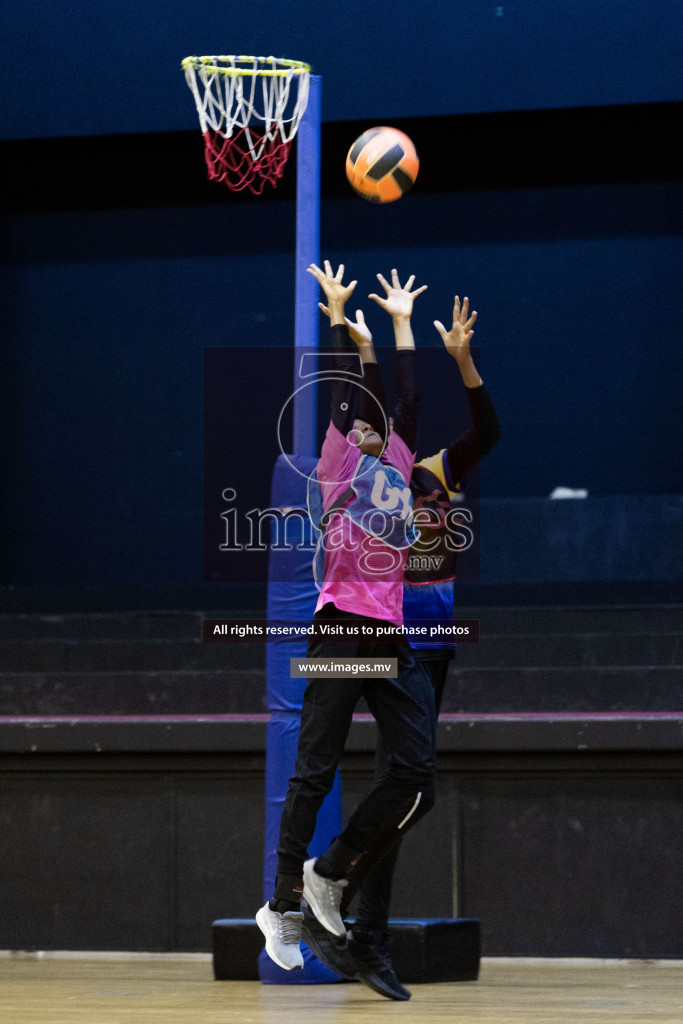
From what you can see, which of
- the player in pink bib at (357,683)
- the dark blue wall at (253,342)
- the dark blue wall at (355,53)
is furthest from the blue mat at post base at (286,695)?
the dark blue wall at (355,53)

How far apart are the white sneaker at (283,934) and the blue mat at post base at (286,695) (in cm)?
45

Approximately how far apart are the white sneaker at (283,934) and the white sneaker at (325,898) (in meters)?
0.09

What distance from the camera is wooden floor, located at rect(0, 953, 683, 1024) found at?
348 centimetres

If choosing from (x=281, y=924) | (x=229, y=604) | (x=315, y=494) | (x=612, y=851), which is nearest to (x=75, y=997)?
(x=281, y=924)

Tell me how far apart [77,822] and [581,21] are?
16.7 feet

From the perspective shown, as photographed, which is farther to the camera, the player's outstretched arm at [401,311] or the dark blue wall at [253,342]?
the dark blue wall at [253,342]

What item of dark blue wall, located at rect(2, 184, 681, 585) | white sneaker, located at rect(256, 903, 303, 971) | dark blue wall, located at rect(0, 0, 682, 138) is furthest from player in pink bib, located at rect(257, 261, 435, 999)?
A: dark blue wall, located at rect(0, 0, 682, 138)

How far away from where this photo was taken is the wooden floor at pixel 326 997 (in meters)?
3.48

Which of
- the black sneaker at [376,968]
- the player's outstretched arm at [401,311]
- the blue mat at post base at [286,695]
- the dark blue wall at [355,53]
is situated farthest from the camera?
the dark blue wall at [355,53]

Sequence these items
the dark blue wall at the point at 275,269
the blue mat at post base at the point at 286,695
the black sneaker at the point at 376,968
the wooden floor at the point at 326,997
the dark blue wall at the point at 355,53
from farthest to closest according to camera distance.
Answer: the dark blue wall at the point at 275,269 < the dark blue wall at the point at 355,53 < the blue mat at post base at the point at 286,695 < the black sneaker at the point at 376,968 < the wooden floor at the point at 326,997

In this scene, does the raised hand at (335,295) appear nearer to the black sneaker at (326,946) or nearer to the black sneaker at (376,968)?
the black sneaker at (326,946)

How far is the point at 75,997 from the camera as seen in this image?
3.99 meters

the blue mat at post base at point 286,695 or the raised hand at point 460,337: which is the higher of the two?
the raised hand at point 460,337

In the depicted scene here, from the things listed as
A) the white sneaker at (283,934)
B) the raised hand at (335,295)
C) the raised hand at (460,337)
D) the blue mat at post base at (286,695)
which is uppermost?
the raised hand at (335,295)
